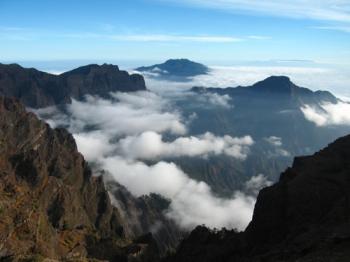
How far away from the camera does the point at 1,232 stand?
187000 mm

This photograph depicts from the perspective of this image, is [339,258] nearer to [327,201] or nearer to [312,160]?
[327,201]

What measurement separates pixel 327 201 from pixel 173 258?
7014 centimetres

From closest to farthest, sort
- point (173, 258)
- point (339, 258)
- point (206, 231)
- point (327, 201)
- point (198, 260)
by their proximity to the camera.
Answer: point (339, 258)
point (327, 201)
point (198, 260)
point (173, 258)
point (206, 231)

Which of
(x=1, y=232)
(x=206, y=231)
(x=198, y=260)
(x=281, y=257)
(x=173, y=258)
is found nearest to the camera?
(x=281, y=257)

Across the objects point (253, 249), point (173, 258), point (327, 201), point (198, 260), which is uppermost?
point (327, 201)

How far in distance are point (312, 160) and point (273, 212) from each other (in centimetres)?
1890

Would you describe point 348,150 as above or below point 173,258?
above

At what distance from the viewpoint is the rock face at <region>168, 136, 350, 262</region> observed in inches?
3371

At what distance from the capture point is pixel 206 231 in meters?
174

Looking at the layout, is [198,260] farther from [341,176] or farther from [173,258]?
[341,176]

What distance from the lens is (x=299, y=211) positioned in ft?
352

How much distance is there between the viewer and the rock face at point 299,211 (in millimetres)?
85625

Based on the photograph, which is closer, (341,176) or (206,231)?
(341,176)

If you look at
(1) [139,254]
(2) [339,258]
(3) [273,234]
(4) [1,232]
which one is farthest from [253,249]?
(4) [1,232]
